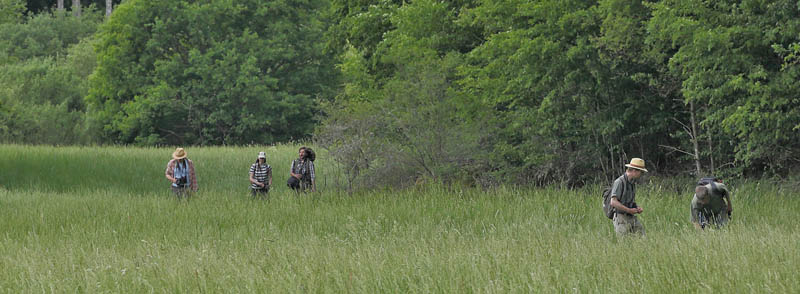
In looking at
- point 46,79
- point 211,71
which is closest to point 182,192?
point 211,71

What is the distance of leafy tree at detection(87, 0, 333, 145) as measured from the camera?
45344 millimetres

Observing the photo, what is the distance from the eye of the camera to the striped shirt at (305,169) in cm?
1798

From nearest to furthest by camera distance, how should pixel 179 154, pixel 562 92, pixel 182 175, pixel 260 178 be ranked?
pixel 179 154
pixel 182 175
pixel 260 178
pixel 562 92

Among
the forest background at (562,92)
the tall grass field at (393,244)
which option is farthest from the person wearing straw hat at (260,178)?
the forest background at (562,92)

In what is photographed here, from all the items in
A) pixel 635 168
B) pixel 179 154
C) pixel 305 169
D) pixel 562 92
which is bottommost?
pixel 305 169

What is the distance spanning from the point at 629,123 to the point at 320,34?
29.0 metres

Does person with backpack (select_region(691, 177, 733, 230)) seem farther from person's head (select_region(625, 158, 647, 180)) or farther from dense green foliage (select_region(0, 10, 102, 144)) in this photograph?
dense green foliage (select_region(0, 10, 102, 144))

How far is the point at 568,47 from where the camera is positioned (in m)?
20.0

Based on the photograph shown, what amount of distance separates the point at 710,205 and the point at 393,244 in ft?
13.5

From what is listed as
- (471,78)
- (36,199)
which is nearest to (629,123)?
(471,78)

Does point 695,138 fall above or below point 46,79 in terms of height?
above

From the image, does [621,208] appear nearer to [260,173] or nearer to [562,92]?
[260,173]

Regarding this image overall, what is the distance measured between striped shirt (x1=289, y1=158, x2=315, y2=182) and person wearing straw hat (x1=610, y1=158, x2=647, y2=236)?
8441 millimetres

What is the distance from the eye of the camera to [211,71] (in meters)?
45.0
